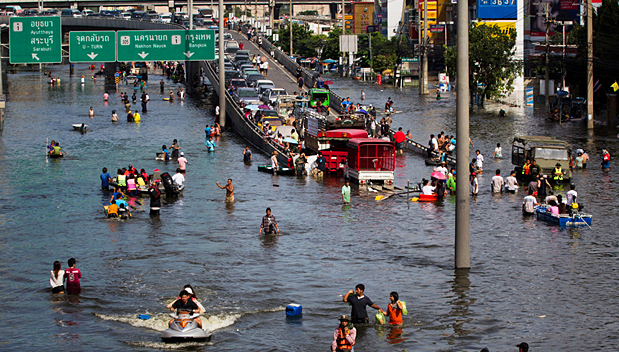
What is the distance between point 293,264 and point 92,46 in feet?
128

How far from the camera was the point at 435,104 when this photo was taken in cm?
7900

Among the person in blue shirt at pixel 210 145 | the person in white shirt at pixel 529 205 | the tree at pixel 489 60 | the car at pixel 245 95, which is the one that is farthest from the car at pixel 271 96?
the person in white shirt at pixel 529 205

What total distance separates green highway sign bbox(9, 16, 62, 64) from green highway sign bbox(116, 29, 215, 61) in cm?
501

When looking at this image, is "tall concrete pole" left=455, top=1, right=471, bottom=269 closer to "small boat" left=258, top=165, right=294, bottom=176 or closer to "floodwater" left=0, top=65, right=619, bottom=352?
"floodwater" left=0, top=65, right=619, bottom=352

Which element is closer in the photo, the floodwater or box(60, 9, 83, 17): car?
the floodwater

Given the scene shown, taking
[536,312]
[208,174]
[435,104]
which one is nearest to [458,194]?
[536,312]

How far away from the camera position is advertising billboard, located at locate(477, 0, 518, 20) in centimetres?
9388

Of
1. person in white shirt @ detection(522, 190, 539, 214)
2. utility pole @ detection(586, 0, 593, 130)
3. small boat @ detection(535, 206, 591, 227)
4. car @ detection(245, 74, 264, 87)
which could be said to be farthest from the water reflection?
car @ detection(245, 74, 264, 87)

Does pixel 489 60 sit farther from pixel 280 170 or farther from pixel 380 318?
pixel 380 318

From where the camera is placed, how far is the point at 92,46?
5919 centimetres

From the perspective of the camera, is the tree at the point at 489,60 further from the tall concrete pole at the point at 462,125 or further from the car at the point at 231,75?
the tall concrete pole at the point at 462,125

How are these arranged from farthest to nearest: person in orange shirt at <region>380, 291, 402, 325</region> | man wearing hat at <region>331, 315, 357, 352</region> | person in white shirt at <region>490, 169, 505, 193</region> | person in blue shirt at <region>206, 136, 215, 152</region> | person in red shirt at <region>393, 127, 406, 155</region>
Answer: person in blue shirt at <region>206, 136, 215, 152</region>, person in red shirt at <region>393, 127, 406, 155</region>, person in white shirt at <region>490, 169, 505, 193</region>, person in orange shirt at <region>380, 291, 402, 325</region>, man wearing hat at <region>331, 315, 357, 352</region>

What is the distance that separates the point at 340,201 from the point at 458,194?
14273mm

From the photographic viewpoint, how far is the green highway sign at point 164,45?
60281 mm
